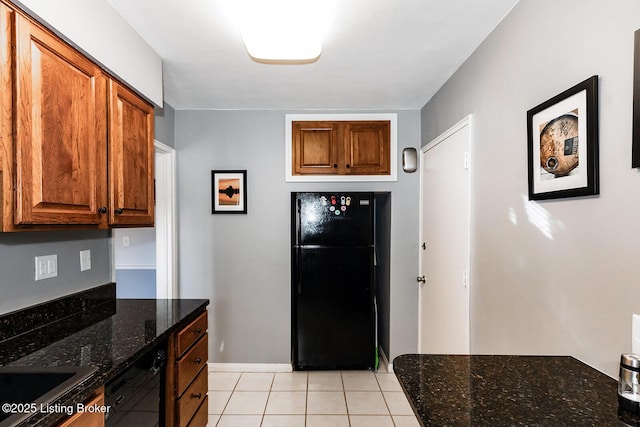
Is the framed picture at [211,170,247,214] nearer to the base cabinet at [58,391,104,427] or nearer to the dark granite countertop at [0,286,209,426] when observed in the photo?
the dark granite countertop at [0,286,209,426]

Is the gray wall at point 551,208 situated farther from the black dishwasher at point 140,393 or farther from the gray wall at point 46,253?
the gray wall at point 46,253

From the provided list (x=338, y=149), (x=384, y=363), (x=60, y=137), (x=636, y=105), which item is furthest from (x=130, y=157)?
(x=384, y=363)

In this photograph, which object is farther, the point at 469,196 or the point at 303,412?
the point at 303,412

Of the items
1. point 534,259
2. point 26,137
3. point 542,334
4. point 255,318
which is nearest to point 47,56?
point 26,137

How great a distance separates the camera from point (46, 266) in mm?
1676

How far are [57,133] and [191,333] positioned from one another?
119cm

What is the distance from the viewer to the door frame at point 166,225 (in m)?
3.19

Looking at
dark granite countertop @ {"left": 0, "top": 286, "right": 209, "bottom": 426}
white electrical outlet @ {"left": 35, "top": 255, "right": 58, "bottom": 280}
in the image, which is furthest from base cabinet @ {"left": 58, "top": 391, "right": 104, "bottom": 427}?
white electrical outlet @ {"left": 35, "top": 255, "right": 58, "bottom": 280}

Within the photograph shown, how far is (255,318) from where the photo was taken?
331cm

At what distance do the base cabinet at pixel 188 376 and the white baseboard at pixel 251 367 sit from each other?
3.55 ft

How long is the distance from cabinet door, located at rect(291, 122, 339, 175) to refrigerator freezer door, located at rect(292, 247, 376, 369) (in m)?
0.73

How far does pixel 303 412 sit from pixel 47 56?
A: 256 cm

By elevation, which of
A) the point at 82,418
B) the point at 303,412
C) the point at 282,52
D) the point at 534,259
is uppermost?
the point at 282,52

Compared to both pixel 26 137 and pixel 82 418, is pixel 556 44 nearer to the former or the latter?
pixel 26 137
